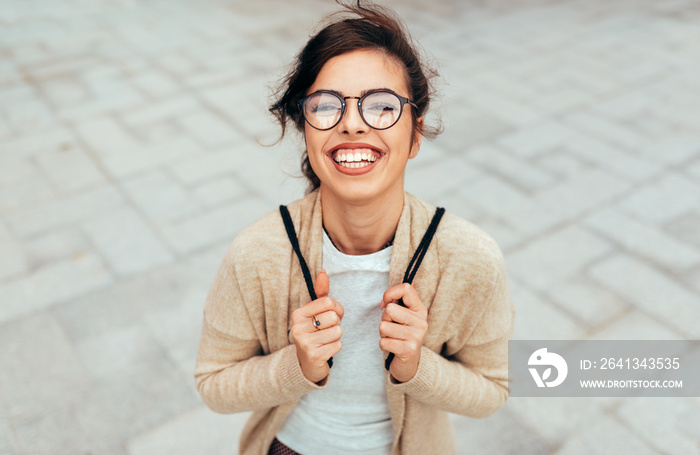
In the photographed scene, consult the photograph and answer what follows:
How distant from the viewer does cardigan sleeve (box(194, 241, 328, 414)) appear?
123cm

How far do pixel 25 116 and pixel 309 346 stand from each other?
444 centimetres

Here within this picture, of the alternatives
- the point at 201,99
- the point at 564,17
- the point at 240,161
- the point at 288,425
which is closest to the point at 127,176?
the point at 240,161

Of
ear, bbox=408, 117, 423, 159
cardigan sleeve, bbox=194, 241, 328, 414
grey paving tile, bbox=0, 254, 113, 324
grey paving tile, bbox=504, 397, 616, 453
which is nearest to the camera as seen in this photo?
cardigan sleeve, bbox=194, 241, 328, 414

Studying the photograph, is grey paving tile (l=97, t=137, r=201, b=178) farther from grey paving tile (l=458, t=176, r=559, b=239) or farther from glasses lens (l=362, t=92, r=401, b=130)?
glasses lens (l=362, t=92, r=401, b=130)

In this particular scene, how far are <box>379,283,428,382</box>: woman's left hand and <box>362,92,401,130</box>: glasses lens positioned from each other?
0.33 metres

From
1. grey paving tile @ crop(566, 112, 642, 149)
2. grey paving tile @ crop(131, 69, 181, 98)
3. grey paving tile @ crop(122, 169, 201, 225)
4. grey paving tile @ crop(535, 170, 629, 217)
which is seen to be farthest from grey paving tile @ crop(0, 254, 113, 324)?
grey paving tile @ crop(566, 112, 642, 149)

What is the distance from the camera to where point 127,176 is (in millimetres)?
3951

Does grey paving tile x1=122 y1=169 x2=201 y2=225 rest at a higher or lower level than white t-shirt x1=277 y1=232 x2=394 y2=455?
lower

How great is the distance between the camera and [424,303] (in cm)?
127

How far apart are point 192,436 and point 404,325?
162 centimetres

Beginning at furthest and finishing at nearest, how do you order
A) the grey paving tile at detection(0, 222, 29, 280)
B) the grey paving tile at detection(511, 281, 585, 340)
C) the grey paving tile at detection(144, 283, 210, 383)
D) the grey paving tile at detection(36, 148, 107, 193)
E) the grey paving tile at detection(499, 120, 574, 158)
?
1. the grey paving tile at detection(499, 120, 574, 158)
2. the grey paving tile at detection(36, 148, 107, 193)
3. the grey paving tile at detection(0, 222, 29, 280)
4. the grey paving tile at detection(511, 281, 585, 340)
5. the grey paving tile at detection(144, 283, 210, 383)

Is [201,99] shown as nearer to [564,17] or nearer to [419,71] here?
[419,71]

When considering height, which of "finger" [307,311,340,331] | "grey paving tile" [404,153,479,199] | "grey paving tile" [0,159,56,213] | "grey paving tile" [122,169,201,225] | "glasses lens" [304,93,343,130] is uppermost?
"glasses lens" [304,93,343,130]

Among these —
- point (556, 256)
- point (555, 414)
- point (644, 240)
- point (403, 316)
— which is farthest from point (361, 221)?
point (644, 240)
